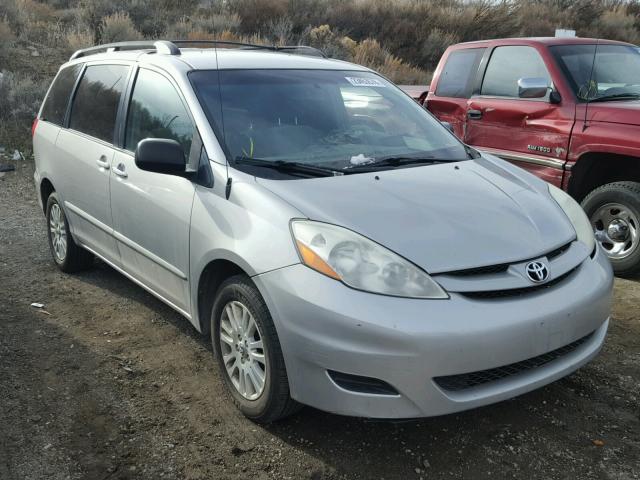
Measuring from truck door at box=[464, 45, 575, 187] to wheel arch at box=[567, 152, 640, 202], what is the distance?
0.44 feet

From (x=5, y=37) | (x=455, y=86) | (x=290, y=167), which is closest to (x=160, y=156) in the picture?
(x=290, y=167)

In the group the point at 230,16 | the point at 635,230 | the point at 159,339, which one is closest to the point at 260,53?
the point at 159,339

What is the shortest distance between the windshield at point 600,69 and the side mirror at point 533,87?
0.30 m

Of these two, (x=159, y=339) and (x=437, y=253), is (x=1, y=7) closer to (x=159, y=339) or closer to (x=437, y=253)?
(x=159, y=339)

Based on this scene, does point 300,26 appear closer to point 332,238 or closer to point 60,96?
point 60,96

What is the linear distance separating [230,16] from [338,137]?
1550 cm

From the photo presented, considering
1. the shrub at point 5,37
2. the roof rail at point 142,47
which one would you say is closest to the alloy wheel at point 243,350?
the roof rail at point 142,47

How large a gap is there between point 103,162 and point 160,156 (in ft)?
3.92

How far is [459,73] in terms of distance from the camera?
21.9 feet

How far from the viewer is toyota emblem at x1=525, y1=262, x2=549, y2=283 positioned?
283 centimetres

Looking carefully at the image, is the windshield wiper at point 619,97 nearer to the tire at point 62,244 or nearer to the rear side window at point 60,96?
the rear side window at point 60,96

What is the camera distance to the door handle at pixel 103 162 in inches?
168

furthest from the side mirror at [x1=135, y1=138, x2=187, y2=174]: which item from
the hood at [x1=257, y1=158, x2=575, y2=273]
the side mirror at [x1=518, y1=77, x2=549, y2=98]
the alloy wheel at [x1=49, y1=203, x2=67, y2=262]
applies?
the side mirror at [x1=518, y1=77, x2=549, y2=98]

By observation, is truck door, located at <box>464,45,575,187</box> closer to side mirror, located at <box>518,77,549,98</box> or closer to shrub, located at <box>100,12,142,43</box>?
side mirror, located at <box>518,77,549,98</box>
